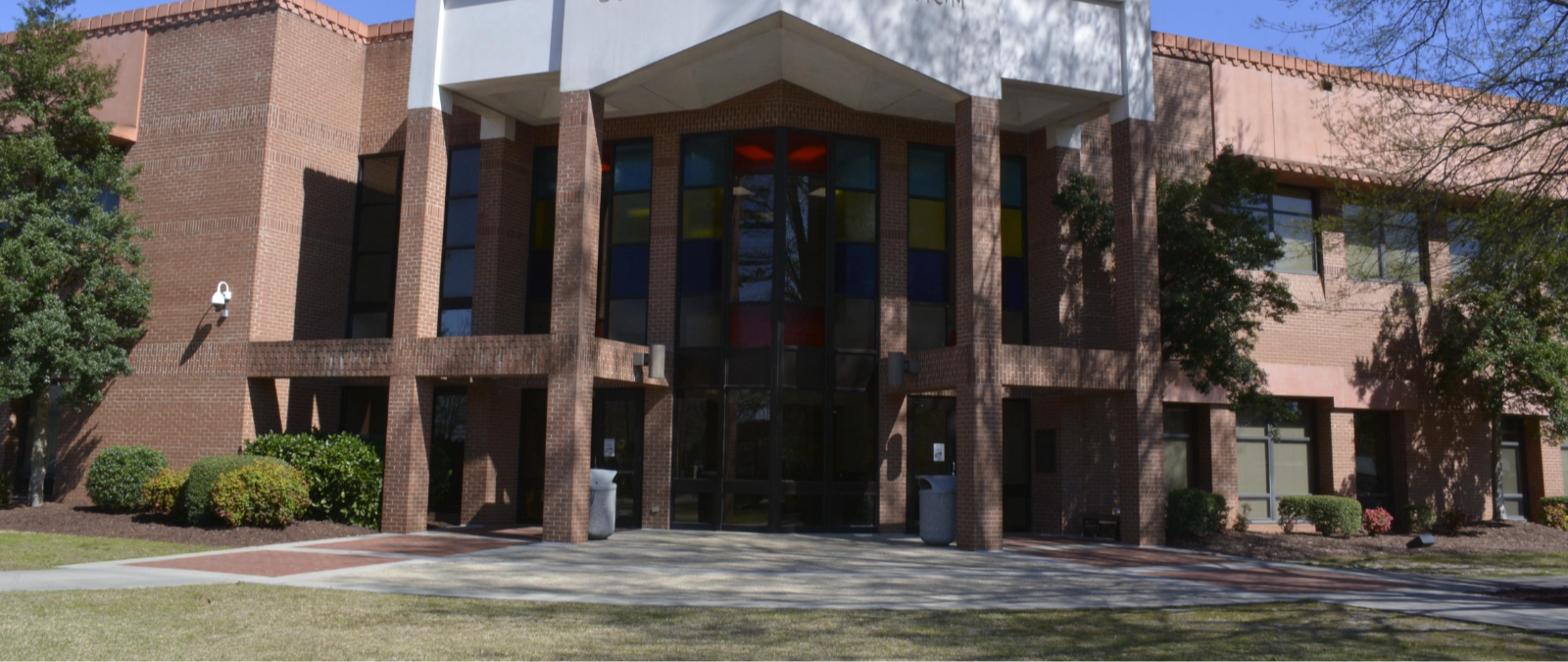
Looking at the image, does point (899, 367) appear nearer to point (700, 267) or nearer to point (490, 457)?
point (700, 267)

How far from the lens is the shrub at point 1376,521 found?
21203mm

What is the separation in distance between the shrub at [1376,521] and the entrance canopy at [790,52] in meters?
9.18

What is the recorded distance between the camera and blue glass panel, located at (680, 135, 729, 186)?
20.7 meters

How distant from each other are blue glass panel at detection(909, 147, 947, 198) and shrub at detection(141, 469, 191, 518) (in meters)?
14.0

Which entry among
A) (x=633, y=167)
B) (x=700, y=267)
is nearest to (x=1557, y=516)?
(x=700, y=267)

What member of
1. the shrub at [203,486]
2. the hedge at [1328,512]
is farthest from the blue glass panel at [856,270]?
the shrub at [203,486]

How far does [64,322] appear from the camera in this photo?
1958cm

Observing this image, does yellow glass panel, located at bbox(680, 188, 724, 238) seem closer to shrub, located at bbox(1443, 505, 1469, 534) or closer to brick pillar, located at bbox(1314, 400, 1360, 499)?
brick pillar, located at bbox(1314, 400, 1360, 499)

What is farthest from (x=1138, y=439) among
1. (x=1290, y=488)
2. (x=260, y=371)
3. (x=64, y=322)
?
(x=64, y=322)

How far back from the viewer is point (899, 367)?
19578 mm

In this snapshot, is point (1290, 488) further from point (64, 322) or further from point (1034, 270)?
point (64, 322)

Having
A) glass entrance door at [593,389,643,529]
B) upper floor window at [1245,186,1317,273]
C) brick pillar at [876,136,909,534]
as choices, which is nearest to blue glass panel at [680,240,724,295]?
glass entrance door at [593,389,643,529]

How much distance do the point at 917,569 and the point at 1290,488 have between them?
12117 millimetres

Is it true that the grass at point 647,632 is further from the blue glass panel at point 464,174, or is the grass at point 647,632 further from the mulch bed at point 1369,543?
the blue glass panel at point 464,174
